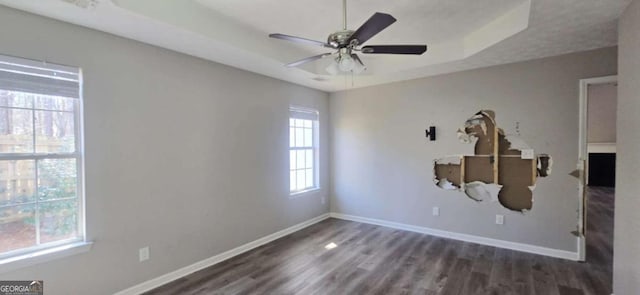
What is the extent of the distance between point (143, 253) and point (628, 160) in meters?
4.30

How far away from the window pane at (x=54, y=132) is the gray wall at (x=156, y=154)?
13 centimetres

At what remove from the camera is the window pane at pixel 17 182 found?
2119 mm

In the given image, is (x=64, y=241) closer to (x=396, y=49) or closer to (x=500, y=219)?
(x=396, y=49)

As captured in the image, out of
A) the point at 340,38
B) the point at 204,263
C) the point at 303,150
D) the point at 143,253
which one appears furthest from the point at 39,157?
the point at 303,150

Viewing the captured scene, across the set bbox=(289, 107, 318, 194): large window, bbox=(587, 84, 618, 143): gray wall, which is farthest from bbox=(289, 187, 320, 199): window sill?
bbox=(587, 84, 618, 143): gray wall

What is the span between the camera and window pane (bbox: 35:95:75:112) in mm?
2271

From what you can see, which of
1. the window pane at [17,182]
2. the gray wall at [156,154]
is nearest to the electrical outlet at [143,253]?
the gray wall at [156,154]

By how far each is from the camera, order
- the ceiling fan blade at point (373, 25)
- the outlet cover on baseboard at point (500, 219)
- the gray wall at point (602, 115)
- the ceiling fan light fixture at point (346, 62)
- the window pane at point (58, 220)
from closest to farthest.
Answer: the ceiling fan blade at point (373, 25)
the ceiling fan light fixture at point (346, 62)
the window pane at point (58, 220)
the outlet cover on baseboard at point (500, 219)
the gray wall at point (602, 115)

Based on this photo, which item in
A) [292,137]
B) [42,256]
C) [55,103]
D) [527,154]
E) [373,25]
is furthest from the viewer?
[292,137]

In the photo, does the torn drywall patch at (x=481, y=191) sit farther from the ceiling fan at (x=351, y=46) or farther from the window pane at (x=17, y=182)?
the window pane at (x=17, y=182)

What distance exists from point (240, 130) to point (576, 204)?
430 cm

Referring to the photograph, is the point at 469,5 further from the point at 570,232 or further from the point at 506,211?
the point at 570,232

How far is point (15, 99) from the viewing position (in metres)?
2.15

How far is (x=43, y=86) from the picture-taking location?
2.24m
